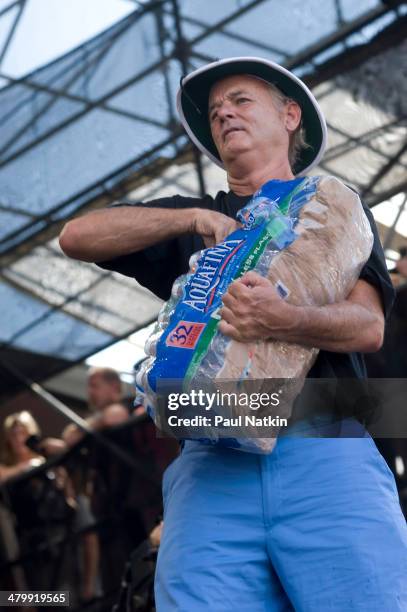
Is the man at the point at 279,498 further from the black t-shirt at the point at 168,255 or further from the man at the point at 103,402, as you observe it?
the man at the point at 103,402

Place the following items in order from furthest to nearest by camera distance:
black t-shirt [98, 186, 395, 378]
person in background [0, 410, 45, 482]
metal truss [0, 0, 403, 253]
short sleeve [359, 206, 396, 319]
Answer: person in background [0, 410, 45, 482], metal truss [0, 0, 403, 253], black t-shirt [98, 186, 395, 378], short sleeve [359, 206, 396, 319]

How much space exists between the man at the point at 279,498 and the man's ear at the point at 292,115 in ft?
1.01

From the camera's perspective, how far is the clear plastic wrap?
1448 millimetres

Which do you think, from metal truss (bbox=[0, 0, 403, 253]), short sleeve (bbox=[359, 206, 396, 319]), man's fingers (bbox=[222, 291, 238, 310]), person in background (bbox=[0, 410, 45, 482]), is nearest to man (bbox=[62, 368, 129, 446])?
person in background (bbox=[0, 410, 45, 482])

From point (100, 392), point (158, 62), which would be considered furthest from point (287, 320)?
point (158, 62)

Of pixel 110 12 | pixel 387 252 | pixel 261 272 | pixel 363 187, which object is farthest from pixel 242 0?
pixel 261 272

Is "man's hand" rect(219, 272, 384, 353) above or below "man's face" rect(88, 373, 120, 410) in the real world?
above

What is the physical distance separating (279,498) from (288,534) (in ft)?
0.17

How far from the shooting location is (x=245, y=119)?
1798mm

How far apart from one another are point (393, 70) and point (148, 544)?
1.85m

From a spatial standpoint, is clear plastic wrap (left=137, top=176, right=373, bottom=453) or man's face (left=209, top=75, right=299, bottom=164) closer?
clear plastic wrap (left=137, top=176, right=373, bottom=453)

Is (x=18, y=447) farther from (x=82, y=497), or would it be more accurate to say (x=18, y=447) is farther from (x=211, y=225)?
(x=211, y=225)

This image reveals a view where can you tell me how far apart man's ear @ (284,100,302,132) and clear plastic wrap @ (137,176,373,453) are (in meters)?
0.29

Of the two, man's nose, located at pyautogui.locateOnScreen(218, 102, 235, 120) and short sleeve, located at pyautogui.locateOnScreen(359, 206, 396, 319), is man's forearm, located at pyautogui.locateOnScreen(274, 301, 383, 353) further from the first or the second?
man's nose, located at pyautogui.locateOnScreen(218, 102, 235, 120)
